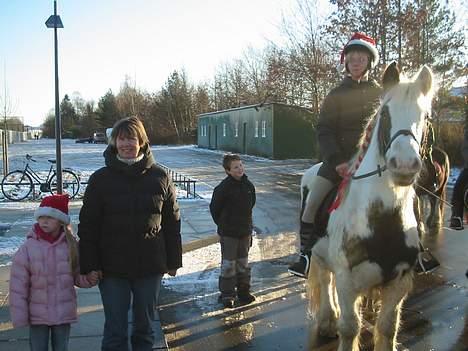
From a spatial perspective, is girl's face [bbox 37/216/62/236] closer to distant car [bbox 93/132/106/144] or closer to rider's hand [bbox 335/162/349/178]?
rider's hand [bbox 335/162/349/178]

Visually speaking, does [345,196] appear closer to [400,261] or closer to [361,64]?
[400,261]

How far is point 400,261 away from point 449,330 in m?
1.93

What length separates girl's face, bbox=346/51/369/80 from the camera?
4.62 metres

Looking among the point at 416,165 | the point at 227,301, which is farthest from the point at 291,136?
the point at 416,165

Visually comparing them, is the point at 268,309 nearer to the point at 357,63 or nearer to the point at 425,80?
the point at 357,63

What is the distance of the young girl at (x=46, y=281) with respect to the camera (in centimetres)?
367

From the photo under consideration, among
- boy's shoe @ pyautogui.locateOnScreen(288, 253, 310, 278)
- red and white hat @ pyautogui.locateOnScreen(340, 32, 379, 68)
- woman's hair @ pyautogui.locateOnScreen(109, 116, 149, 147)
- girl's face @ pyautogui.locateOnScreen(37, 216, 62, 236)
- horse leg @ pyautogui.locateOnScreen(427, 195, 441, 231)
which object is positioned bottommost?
horse leg @ pyautogui.locateOnScreen(427, 195, 441, 231)

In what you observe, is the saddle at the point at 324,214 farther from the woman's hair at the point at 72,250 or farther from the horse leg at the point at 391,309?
the woman's hair at the point at 72,250

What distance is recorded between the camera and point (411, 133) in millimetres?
3318

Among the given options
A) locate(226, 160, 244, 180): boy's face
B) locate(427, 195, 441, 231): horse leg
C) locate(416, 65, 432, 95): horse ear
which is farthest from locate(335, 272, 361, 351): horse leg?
locate(427, 195, 441, 231): horse leg

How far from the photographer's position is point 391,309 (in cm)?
407

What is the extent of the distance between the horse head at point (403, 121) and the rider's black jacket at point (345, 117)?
0.91m

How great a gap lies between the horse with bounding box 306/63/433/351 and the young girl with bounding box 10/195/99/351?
76.6 inches

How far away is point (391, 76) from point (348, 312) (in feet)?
6.03
